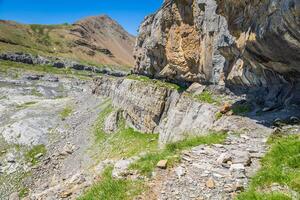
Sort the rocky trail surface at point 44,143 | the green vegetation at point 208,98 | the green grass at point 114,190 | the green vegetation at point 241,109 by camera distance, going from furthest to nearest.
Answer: the rocky trail surface at point 44,143, the green vegetation at point 208,98, the green vegetation at point 241,109, the green grass at point 114,190

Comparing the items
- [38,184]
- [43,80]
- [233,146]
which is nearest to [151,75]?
[38,184]

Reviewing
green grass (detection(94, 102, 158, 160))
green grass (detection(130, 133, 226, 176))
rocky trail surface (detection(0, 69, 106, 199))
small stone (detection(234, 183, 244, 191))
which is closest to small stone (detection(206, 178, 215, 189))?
small stone (detection(234, 183, 244, 191))

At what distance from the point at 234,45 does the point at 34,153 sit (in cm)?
2980

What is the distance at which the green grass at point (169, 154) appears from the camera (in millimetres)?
12820

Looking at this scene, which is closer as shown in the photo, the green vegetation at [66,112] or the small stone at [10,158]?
the small stone at [10,158]

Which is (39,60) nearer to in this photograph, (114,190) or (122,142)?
(122,142)

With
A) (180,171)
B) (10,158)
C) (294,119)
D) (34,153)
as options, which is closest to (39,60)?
(34,153)

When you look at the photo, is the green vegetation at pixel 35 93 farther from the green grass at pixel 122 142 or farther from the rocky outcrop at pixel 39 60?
the rocky outcrop at pixel 39 60

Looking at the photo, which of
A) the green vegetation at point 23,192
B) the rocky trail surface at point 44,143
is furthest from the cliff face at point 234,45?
the green vegetation at point 23,192

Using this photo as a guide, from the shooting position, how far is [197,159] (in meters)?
13.1

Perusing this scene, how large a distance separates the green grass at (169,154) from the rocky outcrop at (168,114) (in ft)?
6.76

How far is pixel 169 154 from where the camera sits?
45.4 ft

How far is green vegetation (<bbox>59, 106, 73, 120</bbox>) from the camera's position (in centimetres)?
5685

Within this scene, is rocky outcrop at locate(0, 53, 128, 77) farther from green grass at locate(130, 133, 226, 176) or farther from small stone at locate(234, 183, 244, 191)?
small stone at locate(234, 183, 244, 191)
